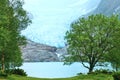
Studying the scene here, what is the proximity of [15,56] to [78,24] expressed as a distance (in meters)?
23.7

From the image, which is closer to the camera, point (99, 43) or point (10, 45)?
point (10, 45)

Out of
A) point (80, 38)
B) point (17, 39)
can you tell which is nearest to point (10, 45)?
point (17, 39)

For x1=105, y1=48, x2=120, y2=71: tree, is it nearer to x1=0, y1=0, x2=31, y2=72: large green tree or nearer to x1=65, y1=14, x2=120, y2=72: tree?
x1=65, y1=14, x2=120, y2=72: tree

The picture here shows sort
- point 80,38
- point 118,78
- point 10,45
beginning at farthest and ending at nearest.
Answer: point 80,38 → point 10,45 → point 118,78

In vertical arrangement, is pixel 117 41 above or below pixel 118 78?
above

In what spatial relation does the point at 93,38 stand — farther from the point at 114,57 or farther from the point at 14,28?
the point at 14,28

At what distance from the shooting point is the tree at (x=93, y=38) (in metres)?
97.6

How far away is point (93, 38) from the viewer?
98.1m

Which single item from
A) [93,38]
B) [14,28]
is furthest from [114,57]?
[14,28]

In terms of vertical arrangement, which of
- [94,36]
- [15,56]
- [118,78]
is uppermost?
[94,36]

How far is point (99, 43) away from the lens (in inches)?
3895

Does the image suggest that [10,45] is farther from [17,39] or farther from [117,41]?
[117,41]

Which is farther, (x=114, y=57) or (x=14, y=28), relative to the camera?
(x=114, y=57)

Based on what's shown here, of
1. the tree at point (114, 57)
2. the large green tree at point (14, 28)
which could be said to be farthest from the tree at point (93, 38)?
the large green tree at point (14, 28)
